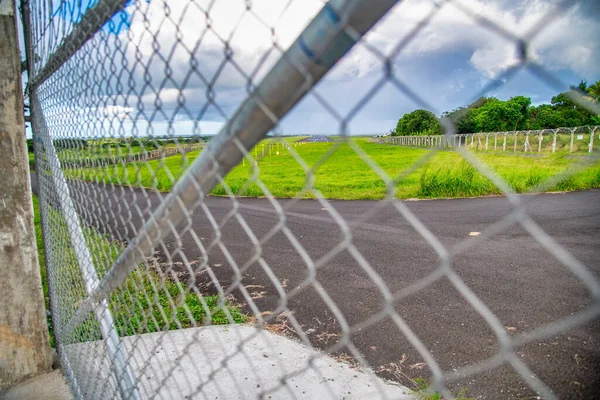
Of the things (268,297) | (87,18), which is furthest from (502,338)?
(268,297)

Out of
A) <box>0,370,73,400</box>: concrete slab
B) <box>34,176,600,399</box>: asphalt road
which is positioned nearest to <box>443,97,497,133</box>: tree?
<box>34,176,600,399</box>: asphalt road

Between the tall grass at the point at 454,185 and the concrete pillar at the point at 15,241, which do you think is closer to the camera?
the concrete pillar at the point at 15,241

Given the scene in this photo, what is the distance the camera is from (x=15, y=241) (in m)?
2.36

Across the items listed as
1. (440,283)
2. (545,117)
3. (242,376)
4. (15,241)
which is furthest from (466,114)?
(440,283)

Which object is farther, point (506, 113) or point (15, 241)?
point (15, 241)

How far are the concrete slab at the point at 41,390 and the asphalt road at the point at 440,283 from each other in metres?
0.97

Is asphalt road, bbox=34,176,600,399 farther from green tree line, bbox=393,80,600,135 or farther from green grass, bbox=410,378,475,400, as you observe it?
green tree line, bbox=393,80,600,135

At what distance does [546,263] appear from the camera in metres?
4.77

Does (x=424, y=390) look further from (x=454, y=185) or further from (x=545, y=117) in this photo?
(x=454, y=185)

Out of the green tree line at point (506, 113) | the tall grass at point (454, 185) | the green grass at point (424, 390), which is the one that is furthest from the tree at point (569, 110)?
the tall grass at point (454, 185)

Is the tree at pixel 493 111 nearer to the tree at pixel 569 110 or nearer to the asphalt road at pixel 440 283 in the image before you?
the tree at pixel 569 110

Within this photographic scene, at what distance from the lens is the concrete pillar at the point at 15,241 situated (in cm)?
228

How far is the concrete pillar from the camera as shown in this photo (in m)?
2.28

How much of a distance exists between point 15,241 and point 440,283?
3515 millimetres
